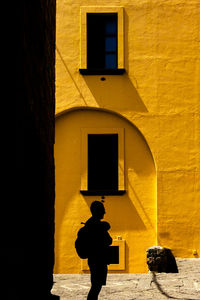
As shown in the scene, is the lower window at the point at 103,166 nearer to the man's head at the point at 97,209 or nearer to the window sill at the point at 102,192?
the window sill at the point at 102,192

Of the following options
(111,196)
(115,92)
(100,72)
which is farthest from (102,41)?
(111,196)

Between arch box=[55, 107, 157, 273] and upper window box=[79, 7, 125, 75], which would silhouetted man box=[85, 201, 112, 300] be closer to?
arch box=[55, 107, 157, 273]

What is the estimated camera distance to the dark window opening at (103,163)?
13.7 m

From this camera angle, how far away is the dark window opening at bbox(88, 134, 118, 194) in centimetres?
1367

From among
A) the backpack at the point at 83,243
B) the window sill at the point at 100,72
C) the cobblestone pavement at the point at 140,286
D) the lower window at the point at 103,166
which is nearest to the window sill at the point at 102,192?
the lower window at the point at 103,166

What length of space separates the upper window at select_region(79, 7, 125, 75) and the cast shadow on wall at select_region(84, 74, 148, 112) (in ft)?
0.58

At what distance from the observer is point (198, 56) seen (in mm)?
13852

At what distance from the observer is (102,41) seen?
14062 mm
